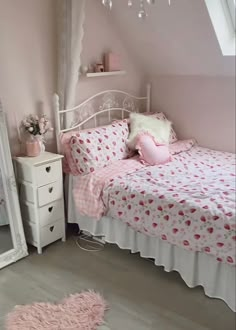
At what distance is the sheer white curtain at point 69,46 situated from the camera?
2.68m

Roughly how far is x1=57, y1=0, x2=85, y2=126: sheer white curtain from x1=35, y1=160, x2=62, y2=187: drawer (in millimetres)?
508

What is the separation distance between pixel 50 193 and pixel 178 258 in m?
1.13

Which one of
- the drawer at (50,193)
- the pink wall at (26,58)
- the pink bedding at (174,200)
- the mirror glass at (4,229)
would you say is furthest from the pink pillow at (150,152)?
the mirror glass at (4,229)

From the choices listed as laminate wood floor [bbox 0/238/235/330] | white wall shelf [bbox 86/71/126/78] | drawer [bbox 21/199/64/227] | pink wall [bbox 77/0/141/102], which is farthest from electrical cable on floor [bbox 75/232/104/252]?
white wall shelf [bbox 86/71/126/78]

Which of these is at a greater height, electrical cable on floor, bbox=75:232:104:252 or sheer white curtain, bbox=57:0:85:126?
sheer white curtain, bbox=57:0:85:126

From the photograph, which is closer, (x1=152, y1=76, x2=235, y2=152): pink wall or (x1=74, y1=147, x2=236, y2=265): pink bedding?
(x1=74, y1=147, x2=236, y2=265): pink bedding

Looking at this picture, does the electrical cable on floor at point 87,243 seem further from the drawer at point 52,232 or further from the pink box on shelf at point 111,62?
the pink box on shelf at point 111,62

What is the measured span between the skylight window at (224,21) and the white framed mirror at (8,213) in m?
1.89

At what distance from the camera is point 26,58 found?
2.73 meters

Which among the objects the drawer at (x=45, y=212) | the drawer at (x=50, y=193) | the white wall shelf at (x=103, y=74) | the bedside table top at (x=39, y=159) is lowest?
the drawer at (x=45, y=212)

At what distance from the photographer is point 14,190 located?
2.60 meters

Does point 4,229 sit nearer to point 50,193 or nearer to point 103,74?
point 50,193

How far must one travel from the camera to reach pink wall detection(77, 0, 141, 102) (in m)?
3.14

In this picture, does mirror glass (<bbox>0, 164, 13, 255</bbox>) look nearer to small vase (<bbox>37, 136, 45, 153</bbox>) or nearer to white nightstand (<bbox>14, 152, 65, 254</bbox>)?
white nightstand (<bbox>14, 152, 65, 254</bbox>)
